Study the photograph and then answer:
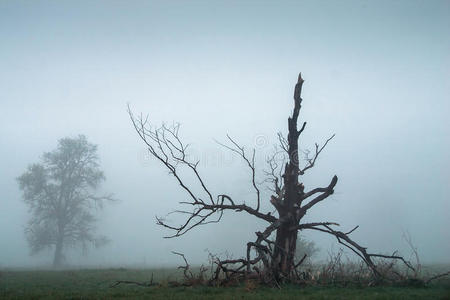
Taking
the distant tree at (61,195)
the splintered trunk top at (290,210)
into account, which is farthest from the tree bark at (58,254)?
the splintered trunk top at (290,210)

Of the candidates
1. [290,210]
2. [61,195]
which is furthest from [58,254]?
[290,210]

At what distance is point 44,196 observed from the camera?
28562mm

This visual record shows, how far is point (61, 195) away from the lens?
2905 centimetres

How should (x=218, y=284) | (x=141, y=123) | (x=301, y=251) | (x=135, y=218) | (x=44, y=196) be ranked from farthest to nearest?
(x=135, y=218) → (x=44, y=196) → (x=301, y=251) → (x=141, y=123) → (x=218, y=284)

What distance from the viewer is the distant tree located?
28.3 m

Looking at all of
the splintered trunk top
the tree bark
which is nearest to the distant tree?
the tree bark

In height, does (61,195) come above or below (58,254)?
above

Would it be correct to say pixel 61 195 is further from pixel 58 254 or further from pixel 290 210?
pixel 290 210

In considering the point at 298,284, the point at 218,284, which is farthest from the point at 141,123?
the point at 298,284

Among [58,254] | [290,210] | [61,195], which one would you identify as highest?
[61,195]

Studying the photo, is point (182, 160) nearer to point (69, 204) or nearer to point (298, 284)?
point (298, 284)

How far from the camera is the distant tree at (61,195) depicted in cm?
2834

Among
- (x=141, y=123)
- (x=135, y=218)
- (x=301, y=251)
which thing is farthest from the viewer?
(x=135, y=218)

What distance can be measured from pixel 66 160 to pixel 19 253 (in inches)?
2019
